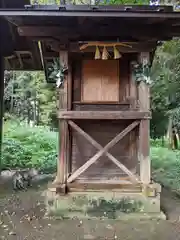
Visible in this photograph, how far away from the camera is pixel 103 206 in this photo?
4.41m

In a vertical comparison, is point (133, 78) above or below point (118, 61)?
below

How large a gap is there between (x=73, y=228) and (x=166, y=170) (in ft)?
17.9

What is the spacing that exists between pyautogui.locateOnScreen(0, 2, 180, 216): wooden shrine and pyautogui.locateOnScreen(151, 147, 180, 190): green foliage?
2.25 m

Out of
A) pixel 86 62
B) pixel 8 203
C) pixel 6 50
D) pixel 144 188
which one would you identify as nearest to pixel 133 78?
pixel 86 62

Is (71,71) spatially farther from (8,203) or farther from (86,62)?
(8,203)

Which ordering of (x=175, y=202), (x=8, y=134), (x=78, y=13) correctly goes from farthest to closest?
(x=8, y=134) → (x=175, y=202) → (x=78, y=13)

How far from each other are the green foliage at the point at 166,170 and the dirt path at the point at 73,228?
2.37 m

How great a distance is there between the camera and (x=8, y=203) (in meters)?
5.00

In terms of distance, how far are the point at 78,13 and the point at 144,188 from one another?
3027mm

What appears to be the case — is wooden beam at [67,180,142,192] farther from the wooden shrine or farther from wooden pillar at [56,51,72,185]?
wooden pillar at [56,51,72,185]

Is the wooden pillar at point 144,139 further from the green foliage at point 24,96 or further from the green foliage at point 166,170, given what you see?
the green foliage at point 24,96

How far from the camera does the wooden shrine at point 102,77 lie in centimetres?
417

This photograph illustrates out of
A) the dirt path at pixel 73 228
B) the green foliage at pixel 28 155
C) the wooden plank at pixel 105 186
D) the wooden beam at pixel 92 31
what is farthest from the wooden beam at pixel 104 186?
the green foliage at pixel 28 155

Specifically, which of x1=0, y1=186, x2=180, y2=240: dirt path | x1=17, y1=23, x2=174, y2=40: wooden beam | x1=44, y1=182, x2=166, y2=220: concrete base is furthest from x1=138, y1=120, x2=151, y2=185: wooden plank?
x1=17, y1=23, x2=174, y2=40: wooden beam
